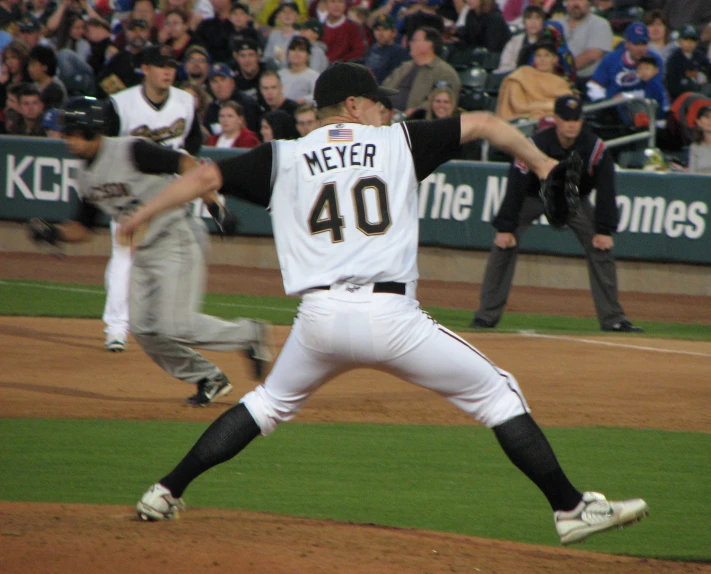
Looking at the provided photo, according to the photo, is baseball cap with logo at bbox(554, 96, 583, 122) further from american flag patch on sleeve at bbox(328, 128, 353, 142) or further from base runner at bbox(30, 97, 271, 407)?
american flag patch on sleeve at bbox(328, 128, 353, 142)

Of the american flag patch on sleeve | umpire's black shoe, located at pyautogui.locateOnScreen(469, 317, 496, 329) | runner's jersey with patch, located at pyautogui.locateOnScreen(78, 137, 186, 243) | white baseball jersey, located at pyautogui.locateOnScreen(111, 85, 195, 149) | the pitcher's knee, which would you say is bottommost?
umpire's black shoe, located at pyautogui.locateOnScreen(469, 317, 496, 329)

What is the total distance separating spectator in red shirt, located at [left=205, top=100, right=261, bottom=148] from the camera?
44.8 ft

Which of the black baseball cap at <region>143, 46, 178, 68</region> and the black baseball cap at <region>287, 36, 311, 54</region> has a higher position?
the black baseball cap at <region>143, 46, 178, 68</region>

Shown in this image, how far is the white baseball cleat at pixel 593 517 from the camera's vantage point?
14.1ft

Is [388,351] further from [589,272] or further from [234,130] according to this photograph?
[234,130]

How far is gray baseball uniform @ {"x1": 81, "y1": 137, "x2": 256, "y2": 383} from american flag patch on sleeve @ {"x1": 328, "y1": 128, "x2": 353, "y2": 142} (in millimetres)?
2508

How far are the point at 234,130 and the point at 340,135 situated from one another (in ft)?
32.2

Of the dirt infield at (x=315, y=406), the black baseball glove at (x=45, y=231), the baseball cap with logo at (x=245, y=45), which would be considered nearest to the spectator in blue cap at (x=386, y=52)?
the baseball cap with logo at (x=245, y=45)

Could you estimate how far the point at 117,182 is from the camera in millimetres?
7215

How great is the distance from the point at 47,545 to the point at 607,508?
85.7 inches

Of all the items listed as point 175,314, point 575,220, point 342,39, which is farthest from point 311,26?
point 175,314

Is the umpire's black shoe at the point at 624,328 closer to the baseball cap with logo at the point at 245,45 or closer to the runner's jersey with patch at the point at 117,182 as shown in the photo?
the runner's jersey with patch at the point at 117,182

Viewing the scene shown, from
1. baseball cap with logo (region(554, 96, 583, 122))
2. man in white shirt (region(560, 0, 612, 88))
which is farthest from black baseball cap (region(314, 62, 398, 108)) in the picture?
man in white shirt (region(560, 0, 612, 88))

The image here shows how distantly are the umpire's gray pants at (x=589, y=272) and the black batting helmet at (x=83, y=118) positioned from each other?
4.56 metres
